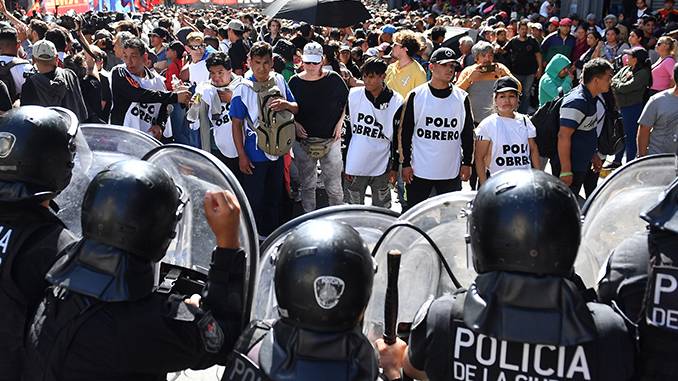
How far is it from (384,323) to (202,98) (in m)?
4.43

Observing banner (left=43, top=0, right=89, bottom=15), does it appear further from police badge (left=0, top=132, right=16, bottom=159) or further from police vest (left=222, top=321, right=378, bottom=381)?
police vest (left=222, top=321, right=378, bottom=381)

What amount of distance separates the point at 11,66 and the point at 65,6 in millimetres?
16084

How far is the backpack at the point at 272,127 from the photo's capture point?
20.5ft

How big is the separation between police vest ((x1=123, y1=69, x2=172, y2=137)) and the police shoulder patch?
494cm

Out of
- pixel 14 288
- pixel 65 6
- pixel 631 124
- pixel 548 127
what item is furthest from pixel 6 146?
pixel 65 6

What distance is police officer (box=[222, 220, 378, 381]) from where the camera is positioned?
2037 millimetres

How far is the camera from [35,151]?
275 centimetres

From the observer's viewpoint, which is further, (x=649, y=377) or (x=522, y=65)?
(x=522, y=65)

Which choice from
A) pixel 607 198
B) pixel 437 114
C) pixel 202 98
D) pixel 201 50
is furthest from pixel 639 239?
pixel 201 50

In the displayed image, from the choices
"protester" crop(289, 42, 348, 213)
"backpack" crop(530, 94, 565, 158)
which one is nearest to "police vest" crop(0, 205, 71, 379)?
"protester" crop(289, 42, 348, 213)

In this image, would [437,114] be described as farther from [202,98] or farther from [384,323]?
[384,323]

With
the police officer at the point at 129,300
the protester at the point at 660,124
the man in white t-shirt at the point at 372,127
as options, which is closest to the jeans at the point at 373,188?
the man in white t-shirt at the point at 372,127

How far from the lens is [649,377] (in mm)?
2156

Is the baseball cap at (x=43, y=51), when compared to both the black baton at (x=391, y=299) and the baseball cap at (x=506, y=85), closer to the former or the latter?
the baseball cap at (x=506, y=85)
